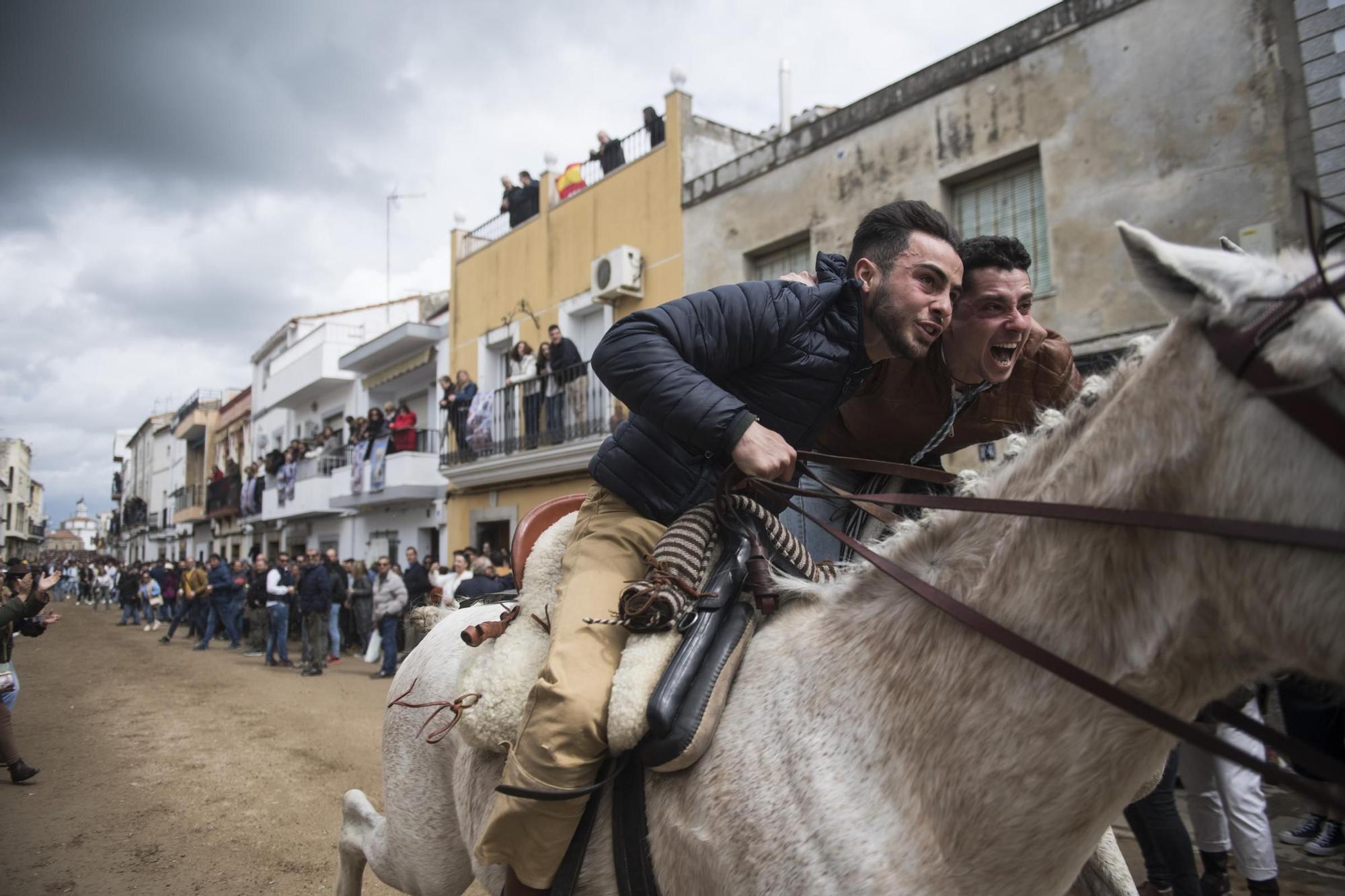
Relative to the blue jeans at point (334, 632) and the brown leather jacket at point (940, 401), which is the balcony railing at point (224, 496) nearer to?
the blue jeans at point (334, 632)

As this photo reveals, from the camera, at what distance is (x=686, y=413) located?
1.88 meters

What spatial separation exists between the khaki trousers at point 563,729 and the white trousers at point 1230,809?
323 centimetres

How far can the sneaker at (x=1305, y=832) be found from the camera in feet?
16.7

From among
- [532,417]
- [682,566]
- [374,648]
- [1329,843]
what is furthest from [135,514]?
[682,566]

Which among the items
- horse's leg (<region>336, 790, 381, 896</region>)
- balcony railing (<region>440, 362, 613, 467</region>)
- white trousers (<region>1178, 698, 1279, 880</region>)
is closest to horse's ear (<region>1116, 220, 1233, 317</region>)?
horse's leg (<region>336, 790, 381, 896</region>)

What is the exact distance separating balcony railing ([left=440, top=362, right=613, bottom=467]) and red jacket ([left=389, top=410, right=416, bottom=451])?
2.61m

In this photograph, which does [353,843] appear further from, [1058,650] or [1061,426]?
[1061,426]

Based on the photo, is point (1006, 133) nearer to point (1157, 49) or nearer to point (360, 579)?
point (1157, 49)

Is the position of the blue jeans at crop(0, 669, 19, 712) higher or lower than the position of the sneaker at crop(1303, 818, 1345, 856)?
higher

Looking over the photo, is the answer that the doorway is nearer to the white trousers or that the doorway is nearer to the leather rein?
the white trousers

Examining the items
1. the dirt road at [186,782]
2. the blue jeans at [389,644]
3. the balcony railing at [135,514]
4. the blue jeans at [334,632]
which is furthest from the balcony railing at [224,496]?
the blue jeans at [389,644]

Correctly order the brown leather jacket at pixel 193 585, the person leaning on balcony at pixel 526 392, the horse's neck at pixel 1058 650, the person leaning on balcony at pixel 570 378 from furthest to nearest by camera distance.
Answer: the brown leather jacket at pixel 193 585, the person leaning on balcony at pixel 526 392, the person leaning on balcony at pixel 570 378, the horse's neck at pixel 1058 650

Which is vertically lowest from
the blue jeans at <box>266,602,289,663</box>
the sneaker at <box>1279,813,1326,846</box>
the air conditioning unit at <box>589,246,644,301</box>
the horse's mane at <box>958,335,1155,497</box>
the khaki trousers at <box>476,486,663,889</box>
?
the sneaker at <box>1279,813,1326,846</box>

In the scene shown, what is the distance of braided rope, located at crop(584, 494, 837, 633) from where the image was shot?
1.90 m
